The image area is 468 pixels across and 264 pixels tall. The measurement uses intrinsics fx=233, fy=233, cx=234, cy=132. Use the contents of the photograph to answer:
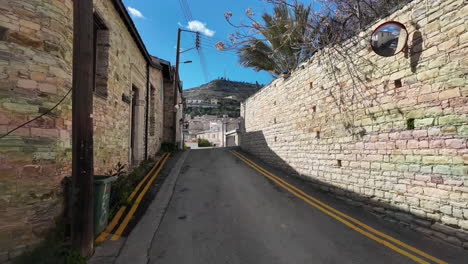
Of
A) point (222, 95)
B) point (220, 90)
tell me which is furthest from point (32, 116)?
point (220, 90)

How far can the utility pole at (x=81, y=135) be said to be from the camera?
3570mm

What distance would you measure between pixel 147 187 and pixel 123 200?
5.41ft

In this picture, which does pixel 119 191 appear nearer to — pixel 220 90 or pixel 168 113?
pixel 168 113

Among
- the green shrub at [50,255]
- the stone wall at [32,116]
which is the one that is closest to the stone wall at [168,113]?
the stone wall at [32,116]

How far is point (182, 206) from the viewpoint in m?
6.05

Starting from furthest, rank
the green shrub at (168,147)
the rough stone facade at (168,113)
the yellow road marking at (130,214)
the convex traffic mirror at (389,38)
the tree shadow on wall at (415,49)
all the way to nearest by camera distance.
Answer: the rough stone facade at (168,113) → the green shrub at (168,147) → the convex traffic mirror at (389,38) → the tree shadow on wall at (415,49) → the yellow road marking at (130,214)

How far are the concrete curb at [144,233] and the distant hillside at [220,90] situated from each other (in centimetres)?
9233

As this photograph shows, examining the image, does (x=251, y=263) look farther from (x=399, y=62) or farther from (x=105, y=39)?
(x=105, y=39)

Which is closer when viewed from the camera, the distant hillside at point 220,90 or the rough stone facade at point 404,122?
the rough stone facade at point 404,122

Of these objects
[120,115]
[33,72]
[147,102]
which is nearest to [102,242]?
[33,72]

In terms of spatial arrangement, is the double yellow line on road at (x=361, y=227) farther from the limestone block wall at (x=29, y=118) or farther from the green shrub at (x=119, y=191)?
the limestone block wall at (x=29, y=118)

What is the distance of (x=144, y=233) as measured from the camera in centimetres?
452

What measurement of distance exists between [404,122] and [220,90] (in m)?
106

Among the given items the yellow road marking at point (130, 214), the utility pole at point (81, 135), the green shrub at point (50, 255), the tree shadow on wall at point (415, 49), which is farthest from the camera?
the tree shadow on wall at point (415, 49)
